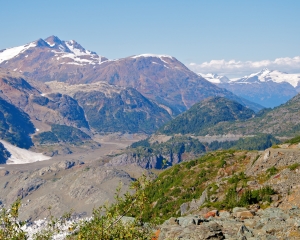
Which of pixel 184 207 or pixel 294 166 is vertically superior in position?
pixel 294 166

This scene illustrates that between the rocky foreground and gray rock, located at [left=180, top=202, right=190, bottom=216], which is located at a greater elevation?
the rocky foreground

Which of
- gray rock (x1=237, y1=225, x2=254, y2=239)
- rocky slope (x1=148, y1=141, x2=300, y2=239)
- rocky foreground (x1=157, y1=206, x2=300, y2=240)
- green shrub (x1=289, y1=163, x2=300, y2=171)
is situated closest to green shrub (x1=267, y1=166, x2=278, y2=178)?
rocky slope (x1=148, y1=141, x2=300, y2=239)

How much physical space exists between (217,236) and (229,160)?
64.7 m

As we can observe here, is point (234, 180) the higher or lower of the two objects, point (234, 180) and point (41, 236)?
the lower

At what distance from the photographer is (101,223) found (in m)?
29.3

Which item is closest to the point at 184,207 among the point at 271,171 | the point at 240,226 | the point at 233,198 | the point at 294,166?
the point at 271,171

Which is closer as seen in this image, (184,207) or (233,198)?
(233,198)

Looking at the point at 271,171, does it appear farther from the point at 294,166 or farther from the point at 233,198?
the point at 233,198

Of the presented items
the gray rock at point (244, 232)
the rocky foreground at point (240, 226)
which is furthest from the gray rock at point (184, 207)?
the gray rock at point (244, 232)

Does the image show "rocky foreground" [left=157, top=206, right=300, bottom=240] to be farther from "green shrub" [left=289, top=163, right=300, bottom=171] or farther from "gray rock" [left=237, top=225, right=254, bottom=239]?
"green shrub" [left=289, top=163, right=300, bottom=171]

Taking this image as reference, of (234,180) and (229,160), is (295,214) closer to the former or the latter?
(234,180)

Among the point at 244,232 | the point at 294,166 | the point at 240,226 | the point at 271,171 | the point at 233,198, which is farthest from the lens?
the point at 271,171

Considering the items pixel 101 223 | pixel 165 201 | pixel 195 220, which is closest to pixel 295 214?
pixel 195 220

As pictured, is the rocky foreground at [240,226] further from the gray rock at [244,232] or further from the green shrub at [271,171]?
the green shrub at [271,171]
